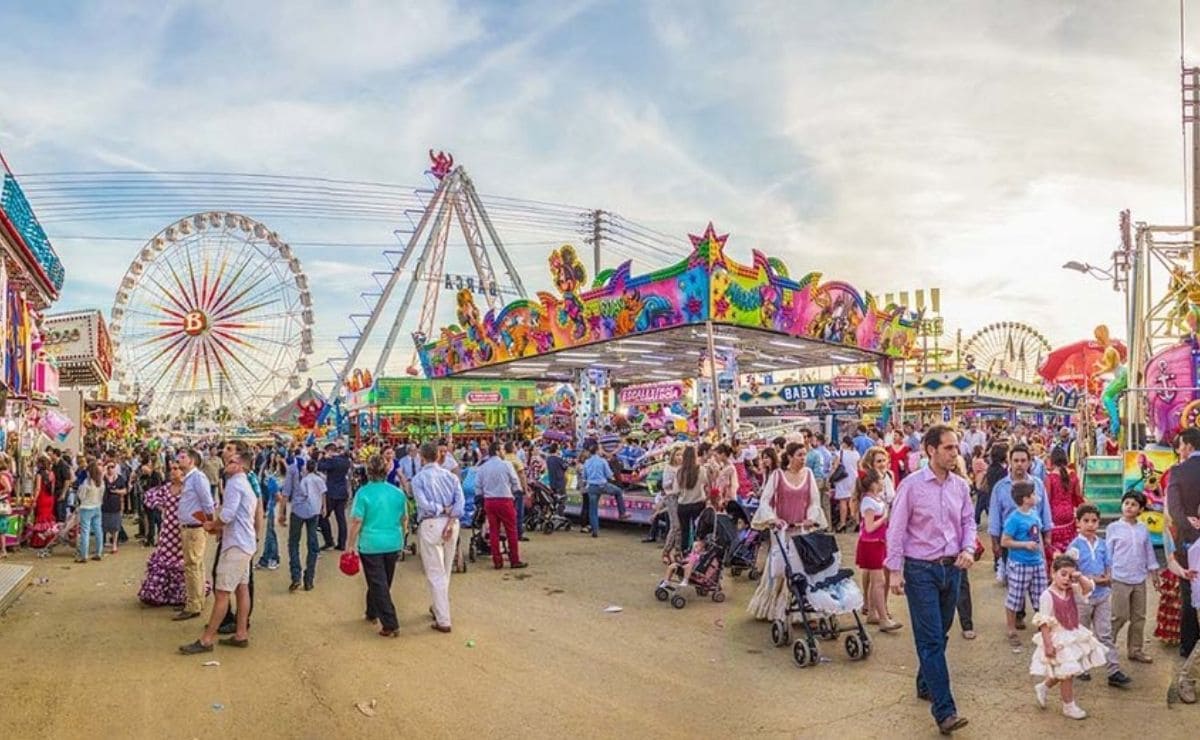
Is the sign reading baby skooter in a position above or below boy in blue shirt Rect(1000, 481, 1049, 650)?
above

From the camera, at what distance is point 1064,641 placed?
4.98 meters

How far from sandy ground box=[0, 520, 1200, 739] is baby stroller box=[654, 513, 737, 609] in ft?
0.52

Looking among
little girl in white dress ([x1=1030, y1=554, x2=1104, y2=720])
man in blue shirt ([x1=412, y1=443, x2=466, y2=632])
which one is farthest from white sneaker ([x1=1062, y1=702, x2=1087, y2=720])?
man in blue shirt ([x1=412, y1=443, x2=466, y2=632])

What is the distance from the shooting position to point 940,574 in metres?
4.71

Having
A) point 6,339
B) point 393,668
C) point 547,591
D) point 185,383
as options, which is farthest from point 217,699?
point 185,383

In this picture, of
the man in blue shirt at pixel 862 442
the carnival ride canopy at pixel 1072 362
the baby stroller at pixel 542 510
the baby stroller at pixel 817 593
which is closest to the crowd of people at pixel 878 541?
the baby stroller at pixel 817 593

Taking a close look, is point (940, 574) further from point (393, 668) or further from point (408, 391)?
point (408, 391)

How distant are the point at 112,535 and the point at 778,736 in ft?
35.8

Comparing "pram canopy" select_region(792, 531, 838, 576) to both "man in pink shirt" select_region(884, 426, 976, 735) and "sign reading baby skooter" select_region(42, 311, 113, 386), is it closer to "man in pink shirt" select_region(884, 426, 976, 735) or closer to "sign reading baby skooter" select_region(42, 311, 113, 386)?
"man in pink shirt" select_region(884, 426, 976, 735)

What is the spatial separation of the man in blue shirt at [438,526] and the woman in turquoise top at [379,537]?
0.32 m

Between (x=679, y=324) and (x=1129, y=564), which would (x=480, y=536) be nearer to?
(x=679, y=324)

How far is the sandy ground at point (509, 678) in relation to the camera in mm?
4887

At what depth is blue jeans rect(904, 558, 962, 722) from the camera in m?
4.64

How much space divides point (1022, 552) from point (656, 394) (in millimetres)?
15291
